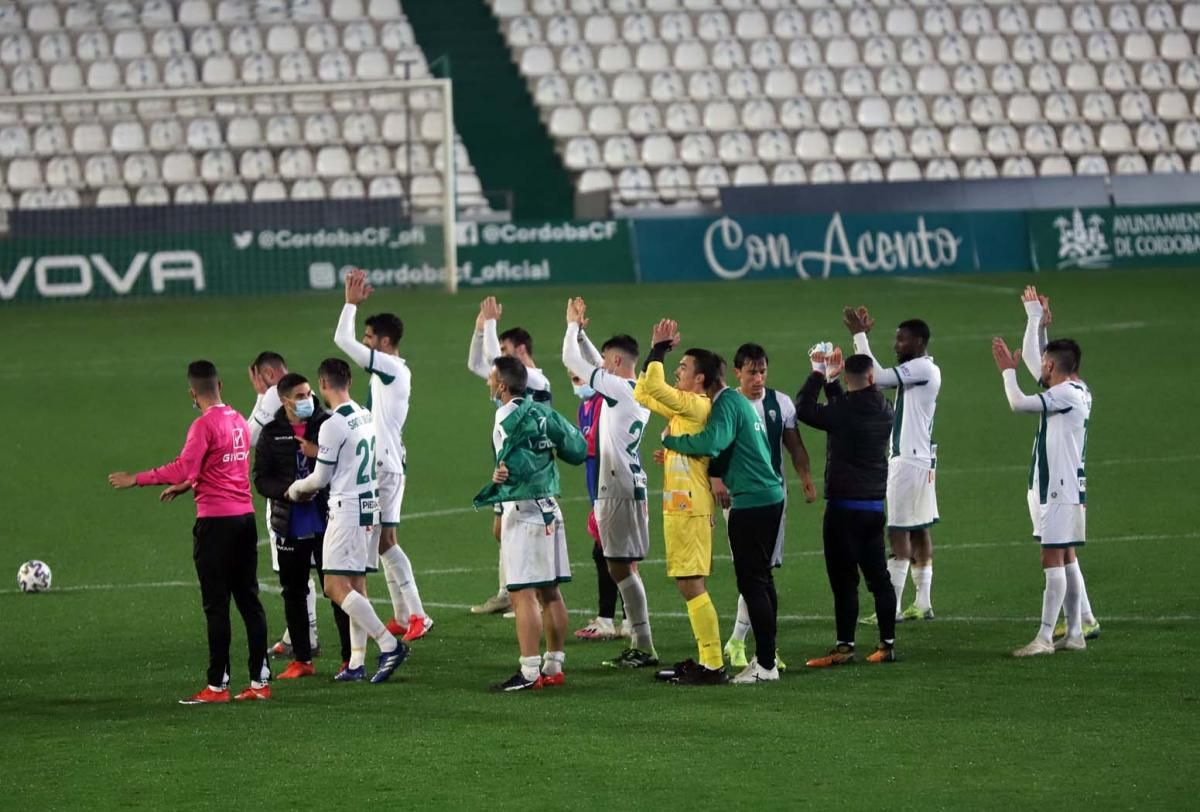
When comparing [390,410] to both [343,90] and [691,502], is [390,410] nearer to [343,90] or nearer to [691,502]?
[691,502]

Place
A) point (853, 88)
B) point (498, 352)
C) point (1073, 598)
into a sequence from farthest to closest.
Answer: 1. point (853, 88)
2. point (498, 352)
3. point (1073, 598)

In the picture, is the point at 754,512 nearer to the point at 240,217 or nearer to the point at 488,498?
the point at 488,498

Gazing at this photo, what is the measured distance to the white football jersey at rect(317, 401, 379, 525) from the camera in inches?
419

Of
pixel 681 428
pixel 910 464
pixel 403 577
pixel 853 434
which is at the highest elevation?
pixel 681 428

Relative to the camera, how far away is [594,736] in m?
9.32

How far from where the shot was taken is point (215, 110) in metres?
35.3

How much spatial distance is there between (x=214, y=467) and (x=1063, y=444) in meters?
5.09

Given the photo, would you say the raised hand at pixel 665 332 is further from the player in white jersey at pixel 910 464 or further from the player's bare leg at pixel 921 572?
the player's bare leg at pixel 921 572

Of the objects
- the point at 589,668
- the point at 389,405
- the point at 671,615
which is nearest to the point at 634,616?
the point at 589,668

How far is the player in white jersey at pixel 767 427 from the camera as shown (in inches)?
430

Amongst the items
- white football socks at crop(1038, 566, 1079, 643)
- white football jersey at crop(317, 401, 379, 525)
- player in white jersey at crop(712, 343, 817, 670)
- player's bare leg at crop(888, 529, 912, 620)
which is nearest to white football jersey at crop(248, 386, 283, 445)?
white football jersey at crop(317, 401, 379, 525)

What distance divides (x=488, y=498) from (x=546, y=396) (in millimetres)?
2203

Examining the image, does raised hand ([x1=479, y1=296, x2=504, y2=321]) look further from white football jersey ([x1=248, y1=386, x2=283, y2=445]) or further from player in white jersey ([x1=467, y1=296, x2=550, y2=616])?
white football jersey ([x1=248, y1=386, x2=283, y2=445])

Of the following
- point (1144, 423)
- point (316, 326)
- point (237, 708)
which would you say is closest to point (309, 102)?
point (316, 326)
